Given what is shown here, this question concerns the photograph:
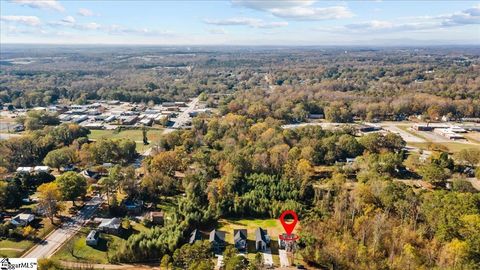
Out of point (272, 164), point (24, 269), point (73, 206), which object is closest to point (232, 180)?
point (272, 164)

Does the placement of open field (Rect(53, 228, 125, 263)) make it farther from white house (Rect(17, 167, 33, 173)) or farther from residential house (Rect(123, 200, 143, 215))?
white house (Rect(17, 167, 33, 173))

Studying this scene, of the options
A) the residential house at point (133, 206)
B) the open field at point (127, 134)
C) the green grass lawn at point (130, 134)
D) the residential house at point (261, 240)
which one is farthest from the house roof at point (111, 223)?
the open field at point (127, 134)

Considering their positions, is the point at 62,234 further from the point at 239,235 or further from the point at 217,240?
the point at 239,235

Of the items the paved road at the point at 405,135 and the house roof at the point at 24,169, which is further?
the paved road at the point at 405,135

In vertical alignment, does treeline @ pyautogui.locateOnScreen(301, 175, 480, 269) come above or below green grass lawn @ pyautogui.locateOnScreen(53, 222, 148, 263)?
above

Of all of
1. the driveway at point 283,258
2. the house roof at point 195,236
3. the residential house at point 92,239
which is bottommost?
the driveway at point 283,258

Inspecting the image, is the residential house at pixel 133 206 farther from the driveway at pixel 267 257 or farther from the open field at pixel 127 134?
the open field at pixel 127 134

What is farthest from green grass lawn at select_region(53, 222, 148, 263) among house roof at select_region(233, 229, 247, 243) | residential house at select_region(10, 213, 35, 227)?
house roof at select_region(233, 229, 247, 243)
